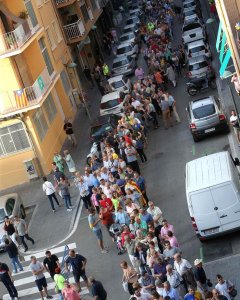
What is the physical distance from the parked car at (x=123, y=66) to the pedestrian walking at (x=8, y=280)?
26730 millimetres

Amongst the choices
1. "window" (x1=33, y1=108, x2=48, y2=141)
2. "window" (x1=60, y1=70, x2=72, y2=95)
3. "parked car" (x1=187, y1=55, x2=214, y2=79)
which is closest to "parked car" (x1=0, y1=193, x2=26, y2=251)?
"window" (x1=33, y1=108, x2=48, y2=141)

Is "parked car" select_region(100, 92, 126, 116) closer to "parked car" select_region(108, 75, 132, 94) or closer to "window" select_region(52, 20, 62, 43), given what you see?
"parked car" select_region(108, 75, 132, 94)

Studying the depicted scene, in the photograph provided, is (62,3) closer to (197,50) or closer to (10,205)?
(197,50)

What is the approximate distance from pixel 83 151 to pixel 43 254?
11.1 m

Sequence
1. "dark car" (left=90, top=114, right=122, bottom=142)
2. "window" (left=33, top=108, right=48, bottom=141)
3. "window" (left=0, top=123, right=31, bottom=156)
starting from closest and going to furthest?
"window" (left=0, top=123, right=31, bottom=156), "dark car" (left=90, top=114, right=122, bottom=142), "window" (left=33, top=108, right=48, bottom=141)

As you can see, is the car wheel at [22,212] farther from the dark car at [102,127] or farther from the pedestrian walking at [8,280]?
the pedestrian walking at [8,280]

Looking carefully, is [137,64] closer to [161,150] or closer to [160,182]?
[161,150]

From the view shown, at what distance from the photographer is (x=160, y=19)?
57750mm

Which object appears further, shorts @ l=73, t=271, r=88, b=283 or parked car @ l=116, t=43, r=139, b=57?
parked car @ l=116, t=43, r=139, b=57

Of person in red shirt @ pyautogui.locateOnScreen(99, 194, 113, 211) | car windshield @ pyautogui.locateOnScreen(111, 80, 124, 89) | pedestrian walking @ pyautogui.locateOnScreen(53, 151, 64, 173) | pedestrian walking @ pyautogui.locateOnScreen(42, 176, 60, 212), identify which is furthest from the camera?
car windshield @ pyautogui.locateOnScreen(111, 80, 124, 89)

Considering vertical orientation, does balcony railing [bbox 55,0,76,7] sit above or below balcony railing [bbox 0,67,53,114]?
above

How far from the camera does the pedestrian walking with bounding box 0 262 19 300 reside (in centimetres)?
2256

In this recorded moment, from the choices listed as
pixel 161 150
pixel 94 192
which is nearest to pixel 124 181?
pixel 94 192

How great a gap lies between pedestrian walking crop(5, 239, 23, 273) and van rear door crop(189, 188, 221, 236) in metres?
6.04
